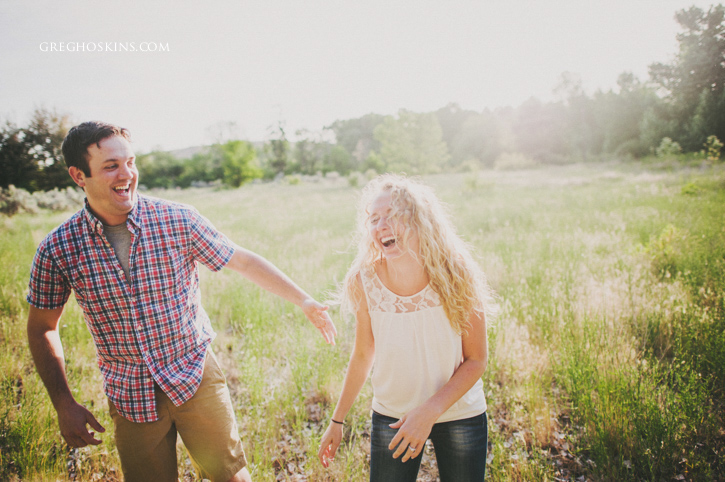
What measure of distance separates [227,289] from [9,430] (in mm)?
2962

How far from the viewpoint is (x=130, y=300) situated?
69.6 inches

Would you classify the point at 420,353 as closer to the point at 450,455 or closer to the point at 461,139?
the point at 450,455

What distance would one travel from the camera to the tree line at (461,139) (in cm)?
2211

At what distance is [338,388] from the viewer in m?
3.15

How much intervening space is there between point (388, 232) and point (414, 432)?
934 mm

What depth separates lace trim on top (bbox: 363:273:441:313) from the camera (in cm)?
170

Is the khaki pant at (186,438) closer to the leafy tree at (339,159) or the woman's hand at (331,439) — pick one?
the woman's hand at (331,439)

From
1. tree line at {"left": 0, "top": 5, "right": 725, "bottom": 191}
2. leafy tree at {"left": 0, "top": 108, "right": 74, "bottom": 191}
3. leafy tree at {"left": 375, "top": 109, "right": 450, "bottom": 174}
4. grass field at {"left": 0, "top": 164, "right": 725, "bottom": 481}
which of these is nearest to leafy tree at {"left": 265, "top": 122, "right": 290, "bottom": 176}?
tree line at {"left": 0, "top": 5, "right": 725, "bottom": 191}

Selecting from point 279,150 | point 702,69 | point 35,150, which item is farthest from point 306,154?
point 702,69

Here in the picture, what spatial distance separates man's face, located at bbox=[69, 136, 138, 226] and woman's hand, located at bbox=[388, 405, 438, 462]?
1828 mm

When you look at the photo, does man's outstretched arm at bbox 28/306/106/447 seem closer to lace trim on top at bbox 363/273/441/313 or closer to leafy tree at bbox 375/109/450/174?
Answer: lace trim on top at bbox 363/273/441/313

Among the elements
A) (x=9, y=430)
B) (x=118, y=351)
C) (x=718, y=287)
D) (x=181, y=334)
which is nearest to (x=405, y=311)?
(x=181, y=334)

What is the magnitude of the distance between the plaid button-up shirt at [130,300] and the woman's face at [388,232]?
119 centimetres

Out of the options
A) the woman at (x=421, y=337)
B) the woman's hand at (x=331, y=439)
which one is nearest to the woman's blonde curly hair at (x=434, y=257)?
the woman at (x=421, y=337)
